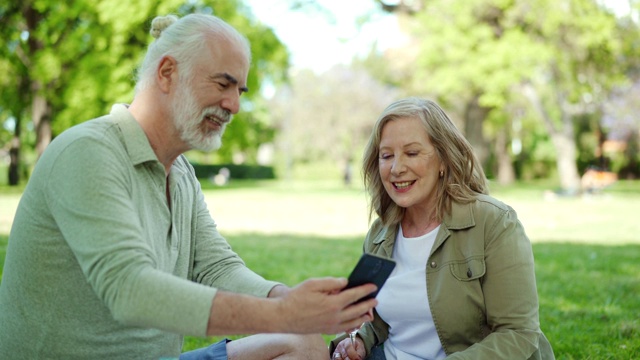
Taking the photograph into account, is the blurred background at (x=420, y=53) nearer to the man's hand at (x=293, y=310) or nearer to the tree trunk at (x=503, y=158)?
the tree trunk at (x=503, y=158)

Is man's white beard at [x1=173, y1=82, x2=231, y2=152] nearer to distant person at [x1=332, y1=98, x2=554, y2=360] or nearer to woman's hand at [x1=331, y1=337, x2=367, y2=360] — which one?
distant person at [x1=332, y1=98, x2=554, y2=360]

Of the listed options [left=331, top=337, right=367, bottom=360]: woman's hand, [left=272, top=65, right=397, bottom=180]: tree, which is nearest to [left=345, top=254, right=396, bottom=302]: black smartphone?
[left=331, top=337, right=367, bottom=360]: woman's hand

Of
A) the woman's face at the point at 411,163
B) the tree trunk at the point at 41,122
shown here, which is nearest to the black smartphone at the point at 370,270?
the woman's face at the point at 411,163

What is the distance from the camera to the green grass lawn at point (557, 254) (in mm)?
5008

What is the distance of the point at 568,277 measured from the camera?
7500mm

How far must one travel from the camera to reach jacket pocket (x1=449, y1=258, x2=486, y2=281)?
277cm

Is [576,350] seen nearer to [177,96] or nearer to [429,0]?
[177,96]

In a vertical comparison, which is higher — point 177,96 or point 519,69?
point 519,69

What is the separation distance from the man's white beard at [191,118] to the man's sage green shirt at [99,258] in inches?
5.9

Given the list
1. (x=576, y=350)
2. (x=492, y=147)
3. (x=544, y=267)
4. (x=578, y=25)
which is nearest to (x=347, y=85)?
(x=492, y=147)

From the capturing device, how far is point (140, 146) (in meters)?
2.35

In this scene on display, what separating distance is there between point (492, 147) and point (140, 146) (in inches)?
1973

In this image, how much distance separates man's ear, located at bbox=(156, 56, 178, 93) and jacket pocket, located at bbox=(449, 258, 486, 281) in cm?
139

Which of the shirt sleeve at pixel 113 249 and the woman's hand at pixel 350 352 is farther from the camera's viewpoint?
the woman's hand at pixel 350 352
